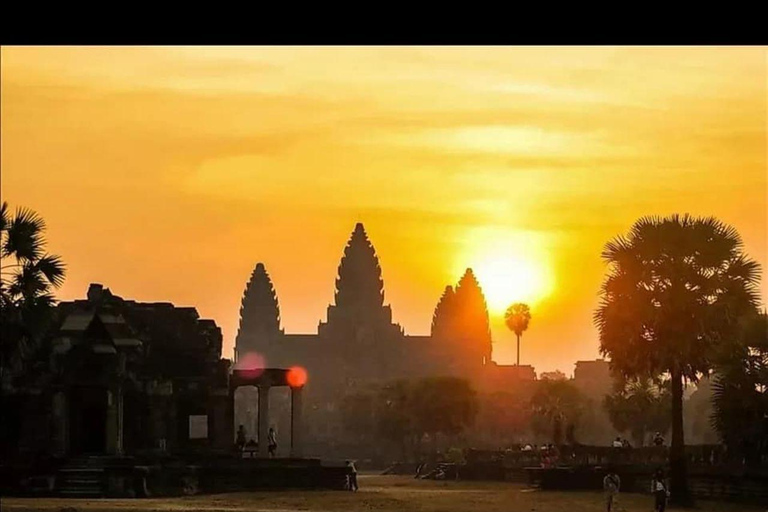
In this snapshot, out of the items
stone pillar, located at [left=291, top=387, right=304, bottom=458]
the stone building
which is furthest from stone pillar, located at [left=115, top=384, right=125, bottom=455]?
stone pillar, located at [left=291, top=387, right=304, bottom=458]

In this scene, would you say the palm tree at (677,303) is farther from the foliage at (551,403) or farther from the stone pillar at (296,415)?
the foliage at (551,403)

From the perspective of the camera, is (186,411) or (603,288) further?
(186,411)

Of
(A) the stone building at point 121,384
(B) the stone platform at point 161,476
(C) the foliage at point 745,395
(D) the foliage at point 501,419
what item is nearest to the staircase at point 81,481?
(B) the stone platform at point 161,476

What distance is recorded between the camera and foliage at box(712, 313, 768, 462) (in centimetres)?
4341

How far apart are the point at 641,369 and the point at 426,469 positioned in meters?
37.9

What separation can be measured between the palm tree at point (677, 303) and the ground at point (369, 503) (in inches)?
116

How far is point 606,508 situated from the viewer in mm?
40312

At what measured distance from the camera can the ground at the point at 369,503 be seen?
122 feet

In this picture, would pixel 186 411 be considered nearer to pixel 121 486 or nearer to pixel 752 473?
pixel 121 486

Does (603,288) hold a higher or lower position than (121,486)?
higher

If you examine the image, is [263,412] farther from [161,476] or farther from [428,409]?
[428,409]

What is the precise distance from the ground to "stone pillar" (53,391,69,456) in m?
6.68
